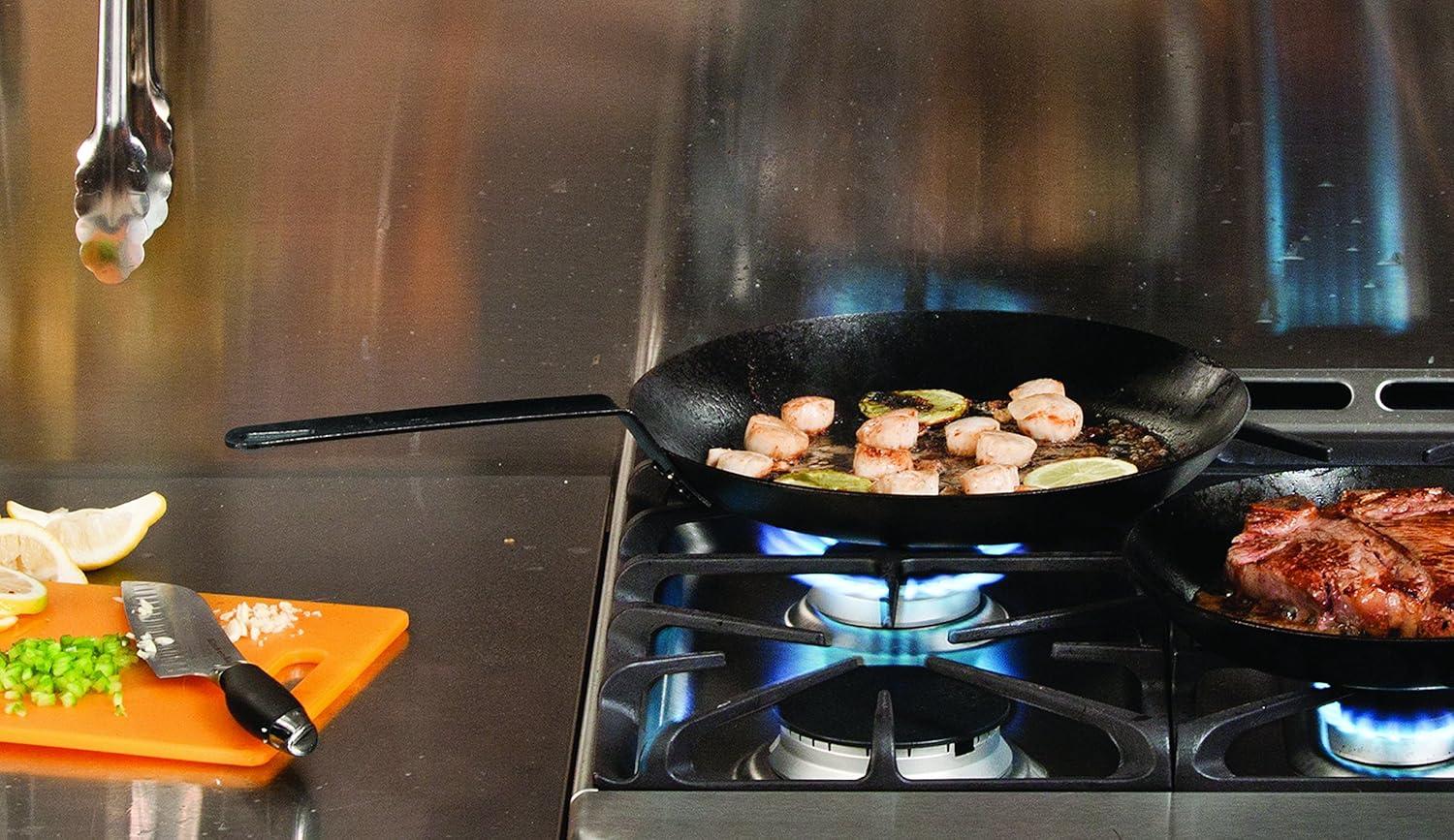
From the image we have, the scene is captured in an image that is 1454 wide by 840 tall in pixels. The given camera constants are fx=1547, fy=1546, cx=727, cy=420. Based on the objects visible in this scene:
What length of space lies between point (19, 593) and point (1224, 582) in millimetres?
915

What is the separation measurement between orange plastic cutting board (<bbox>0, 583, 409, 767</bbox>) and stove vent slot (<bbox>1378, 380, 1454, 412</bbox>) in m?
0.96

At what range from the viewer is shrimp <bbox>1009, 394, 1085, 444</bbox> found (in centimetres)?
135

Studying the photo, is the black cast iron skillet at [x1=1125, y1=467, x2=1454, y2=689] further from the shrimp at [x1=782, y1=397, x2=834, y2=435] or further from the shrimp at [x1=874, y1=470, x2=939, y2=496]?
the shrimp at [x1=782, y1=397, x2=834, y2=435]

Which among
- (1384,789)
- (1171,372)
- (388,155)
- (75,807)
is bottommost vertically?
(75,807)

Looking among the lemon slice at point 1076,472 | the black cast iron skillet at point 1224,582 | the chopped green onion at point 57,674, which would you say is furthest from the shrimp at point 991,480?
the chopped green onion at point 57,674

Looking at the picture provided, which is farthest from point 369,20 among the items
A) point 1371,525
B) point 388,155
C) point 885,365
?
point 1371,525

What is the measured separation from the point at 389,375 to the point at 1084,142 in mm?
710

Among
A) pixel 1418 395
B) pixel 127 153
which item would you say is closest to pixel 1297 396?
pixel 1418 395

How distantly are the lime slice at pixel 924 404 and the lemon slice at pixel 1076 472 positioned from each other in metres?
0.13

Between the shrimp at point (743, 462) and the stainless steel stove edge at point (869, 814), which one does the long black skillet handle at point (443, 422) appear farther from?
the stainless steel stove edge at point (869, 814)

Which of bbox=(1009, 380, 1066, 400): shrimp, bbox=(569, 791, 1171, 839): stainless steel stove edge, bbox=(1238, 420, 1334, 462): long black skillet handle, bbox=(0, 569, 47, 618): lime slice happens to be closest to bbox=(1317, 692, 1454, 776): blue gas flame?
bbox=(569, 791, 1171, 839): stainless steel stove edge

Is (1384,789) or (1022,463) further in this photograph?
(1022,463)

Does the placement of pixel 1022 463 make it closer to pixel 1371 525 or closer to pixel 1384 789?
pixel 1371 525

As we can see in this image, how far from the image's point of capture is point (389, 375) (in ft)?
5.03
